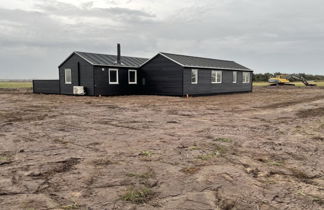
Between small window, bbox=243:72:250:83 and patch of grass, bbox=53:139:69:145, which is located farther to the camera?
small window, bbox=243:72:250:83

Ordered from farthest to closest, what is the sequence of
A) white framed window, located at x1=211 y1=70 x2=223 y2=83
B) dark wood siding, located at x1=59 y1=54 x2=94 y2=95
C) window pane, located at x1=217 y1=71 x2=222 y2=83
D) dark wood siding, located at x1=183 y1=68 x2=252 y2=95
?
window pane, located at x1=217 y1=71 x2=222 y2=83 → white framed window, located at x1=211 y1=70 x2=223 y2=83 → dark wood siding, located at x1=183 y1=68 x2=252 y2=95 → dark wood siding, located at x1=59 y1=54 x2=94 y2=95

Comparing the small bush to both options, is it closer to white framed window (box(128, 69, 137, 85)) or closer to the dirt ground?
the dirt ground

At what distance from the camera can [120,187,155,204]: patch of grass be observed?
11.0 feet

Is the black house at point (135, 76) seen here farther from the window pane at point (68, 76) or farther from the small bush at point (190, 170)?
the small bush at point (190, 170)

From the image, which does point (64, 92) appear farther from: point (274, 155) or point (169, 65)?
point (274, 155)

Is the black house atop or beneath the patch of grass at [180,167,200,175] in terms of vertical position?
atop

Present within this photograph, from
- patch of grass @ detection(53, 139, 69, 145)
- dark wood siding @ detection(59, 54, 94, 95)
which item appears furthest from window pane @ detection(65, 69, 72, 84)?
patch of grass @ detection(53, 139, 69, 145)

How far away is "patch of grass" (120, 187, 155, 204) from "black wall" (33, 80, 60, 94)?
24.4 m

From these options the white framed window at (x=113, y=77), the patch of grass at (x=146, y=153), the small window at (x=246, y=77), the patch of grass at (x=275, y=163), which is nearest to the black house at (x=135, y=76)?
the white framed window at (x=113, y=77)

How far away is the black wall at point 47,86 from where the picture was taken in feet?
86.0

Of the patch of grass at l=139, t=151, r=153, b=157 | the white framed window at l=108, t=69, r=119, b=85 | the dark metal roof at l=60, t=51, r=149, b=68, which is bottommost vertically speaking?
the patch of grass at l=139, t=151, r=153, b=157

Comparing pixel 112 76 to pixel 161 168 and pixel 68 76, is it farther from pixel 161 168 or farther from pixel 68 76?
pixel 161 168

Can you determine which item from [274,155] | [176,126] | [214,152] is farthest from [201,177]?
[176,126]

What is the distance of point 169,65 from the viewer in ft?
74.5
